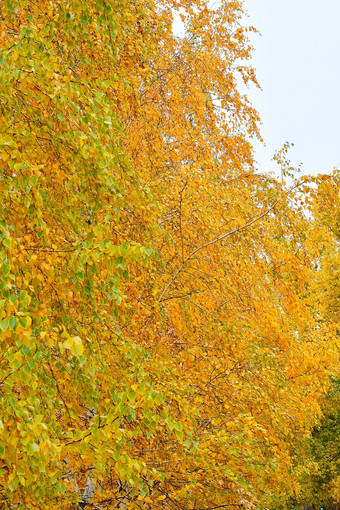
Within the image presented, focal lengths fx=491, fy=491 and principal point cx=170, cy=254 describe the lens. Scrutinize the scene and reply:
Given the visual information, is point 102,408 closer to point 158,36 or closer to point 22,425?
point 22,425

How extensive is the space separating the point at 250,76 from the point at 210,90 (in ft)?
3.30

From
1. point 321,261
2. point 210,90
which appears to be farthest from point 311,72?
point 210,90

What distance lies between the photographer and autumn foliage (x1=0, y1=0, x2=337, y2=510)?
8.64 ft

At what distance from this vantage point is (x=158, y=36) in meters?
5.74

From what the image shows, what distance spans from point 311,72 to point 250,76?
14676 cm

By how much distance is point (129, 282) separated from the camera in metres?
4.59

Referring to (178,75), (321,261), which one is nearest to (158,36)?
(178,75)

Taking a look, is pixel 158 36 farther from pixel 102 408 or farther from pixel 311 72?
pixel 311 72

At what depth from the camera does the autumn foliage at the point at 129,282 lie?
8.64ft

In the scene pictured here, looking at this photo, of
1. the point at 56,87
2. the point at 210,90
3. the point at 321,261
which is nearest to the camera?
the point at 56,87

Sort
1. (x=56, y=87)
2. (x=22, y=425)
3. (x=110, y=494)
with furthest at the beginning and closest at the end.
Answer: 1. (x=110, y=494)
2. (x=56, y=87)
3. (x=22, y=425)

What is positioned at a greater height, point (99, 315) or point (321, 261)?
point (321, 261)

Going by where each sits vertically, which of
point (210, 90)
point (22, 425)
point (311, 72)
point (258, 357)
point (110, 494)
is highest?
point (311, 72)

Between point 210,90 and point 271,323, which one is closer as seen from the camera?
point 271,323
